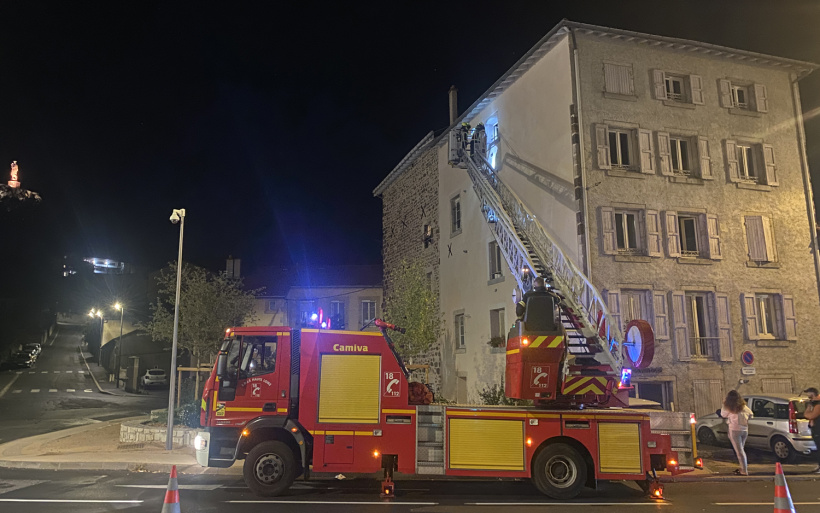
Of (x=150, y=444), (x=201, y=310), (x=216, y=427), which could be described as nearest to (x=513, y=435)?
(x=216, y=427)

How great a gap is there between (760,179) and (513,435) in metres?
14.7

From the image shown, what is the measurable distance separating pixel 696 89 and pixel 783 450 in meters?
11.0

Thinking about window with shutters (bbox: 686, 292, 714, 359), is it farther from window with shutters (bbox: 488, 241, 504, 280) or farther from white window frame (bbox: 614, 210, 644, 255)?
window with shutters (bbox: 488, 241, 504, 280)

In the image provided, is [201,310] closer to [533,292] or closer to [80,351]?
[533,292]

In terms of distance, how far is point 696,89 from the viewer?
1805 centimetres

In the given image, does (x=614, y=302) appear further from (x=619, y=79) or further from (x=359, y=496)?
(x=359, y=496)

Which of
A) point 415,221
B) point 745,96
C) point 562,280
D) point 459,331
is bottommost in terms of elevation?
point 459,331

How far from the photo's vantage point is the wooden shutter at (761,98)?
1864cm

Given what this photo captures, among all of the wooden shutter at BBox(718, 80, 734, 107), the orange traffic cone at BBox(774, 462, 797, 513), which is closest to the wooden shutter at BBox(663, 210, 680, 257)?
the wooden shutter at BBox(718, 80, 734, 107)

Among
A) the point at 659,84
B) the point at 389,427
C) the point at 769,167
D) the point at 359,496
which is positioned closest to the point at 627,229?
the point at 659,84

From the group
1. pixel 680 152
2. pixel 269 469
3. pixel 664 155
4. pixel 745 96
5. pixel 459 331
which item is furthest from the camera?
pixel 459 331

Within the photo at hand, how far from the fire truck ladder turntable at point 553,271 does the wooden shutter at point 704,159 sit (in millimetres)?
5571

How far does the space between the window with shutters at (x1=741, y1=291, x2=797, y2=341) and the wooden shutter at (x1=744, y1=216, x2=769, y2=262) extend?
3.70ft

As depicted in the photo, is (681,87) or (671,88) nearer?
(671,88)
